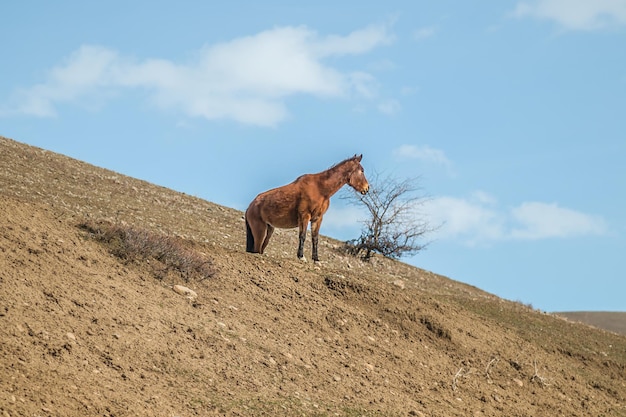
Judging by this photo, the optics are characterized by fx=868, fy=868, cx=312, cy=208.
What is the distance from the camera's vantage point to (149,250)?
15.2 meters

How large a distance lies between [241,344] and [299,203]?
19.8 feet

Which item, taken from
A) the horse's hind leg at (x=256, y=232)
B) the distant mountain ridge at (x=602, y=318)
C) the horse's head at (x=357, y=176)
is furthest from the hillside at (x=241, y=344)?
the distant mountain ridge at (x=602, y=318)

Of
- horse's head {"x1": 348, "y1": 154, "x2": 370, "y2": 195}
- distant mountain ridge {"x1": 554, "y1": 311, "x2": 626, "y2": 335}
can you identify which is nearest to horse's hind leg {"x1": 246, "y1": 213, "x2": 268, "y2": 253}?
horse's head {"x1": 348, "y1": 154, "x2": 370, "y2": 195}

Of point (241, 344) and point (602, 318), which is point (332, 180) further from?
point (602, 318)

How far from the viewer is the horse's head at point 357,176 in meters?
19.4

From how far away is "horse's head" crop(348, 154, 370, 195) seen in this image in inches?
763

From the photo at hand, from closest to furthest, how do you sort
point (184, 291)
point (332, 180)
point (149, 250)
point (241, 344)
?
point (241, 344), point (184, 291), point (149, 250), point (332, 180)

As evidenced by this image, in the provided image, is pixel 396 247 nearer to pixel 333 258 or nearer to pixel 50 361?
pixel 333 258

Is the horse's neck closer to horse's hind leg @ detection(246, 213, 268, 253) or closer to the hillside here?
horse's hind leg @ detection(246, 213, 268, 253)

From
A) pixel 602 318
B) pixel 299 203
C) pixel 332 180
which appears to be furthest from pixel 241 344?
pixel 602 318

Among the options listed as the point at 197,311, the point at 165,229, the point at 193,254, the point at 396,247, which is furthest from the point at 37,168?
the point at 197,311

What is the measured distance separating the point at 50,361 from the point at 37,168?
20.4 m

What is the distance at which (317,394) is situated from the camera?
12414 mm

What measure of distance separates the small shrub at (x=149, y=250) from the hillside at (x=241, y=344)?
0.05 m
